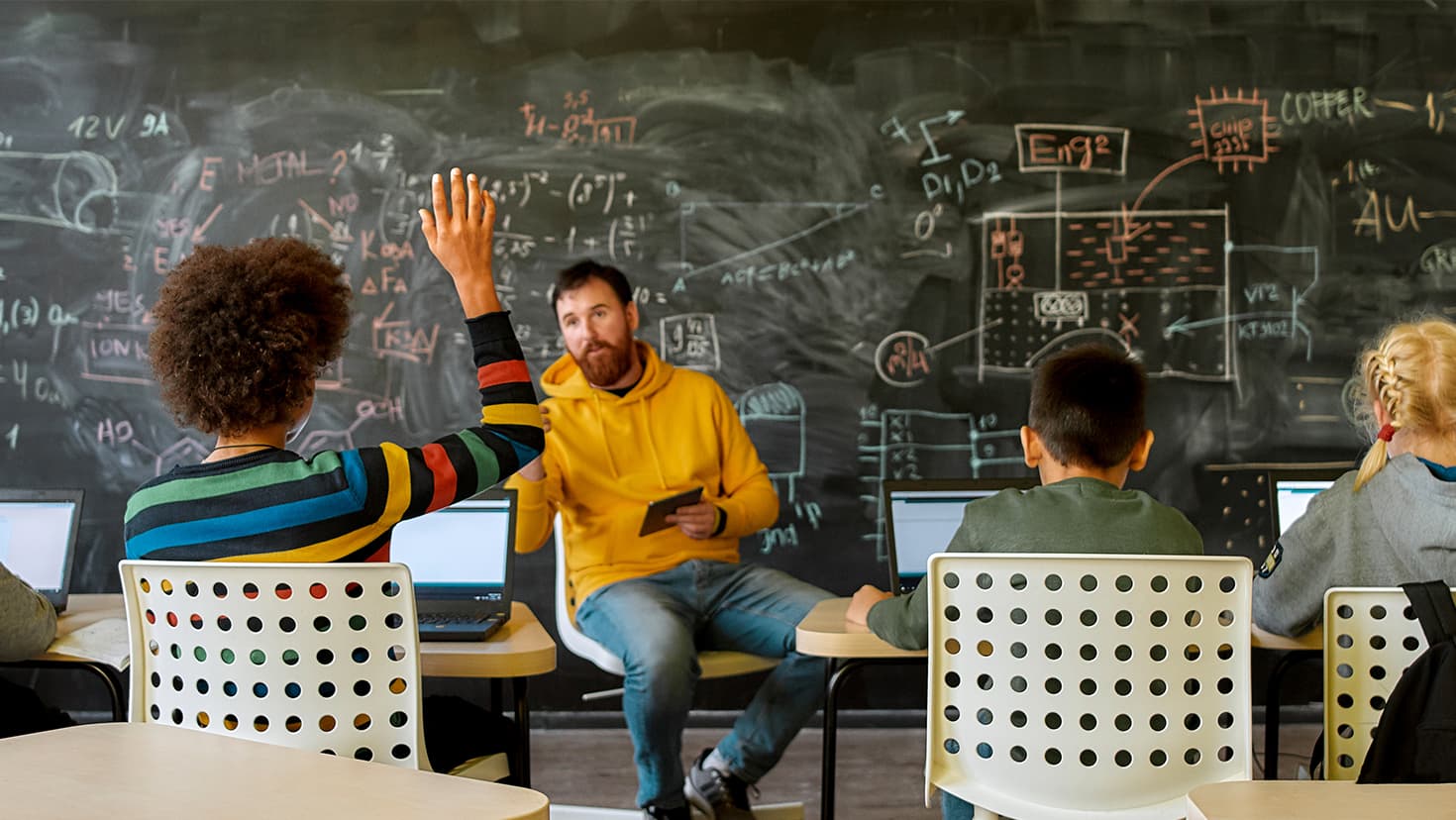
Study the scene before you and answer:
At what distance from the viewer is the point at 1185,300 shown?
4.21 meters

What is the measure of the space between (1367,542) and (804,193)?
242 centimetres

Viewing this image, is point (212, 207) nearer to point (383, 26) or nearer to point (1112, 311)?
point (383, 26)

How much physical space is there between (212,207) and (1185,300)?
3.30m

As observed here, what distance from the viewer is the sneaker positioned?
9.62 ft

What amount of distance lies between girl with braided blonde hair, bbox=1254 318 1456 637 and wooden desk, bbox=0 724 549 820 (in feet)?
5.53

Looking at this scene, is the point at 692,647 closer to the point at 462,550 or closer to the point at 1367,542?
the point at 462,550

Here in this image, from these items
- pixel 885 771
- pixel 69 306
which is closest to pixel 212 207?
pixel 69 306

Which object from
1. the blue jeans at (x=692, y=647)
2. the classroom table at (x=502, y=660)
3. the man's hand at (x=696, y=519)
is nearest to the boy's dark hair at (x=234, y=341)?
the classroom table at (x=502, y=660)

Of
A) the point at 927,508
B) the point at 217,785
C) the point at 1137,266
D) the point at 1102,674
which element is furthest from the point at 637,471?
the point at 217,785

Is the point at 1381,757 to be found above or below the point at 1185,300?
below

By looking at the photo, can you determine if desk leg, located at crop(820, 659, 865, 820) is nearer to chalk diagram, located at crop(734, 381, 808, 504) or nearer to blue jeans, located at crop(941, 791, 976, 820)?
blue jeans, located at crop(941, 791, 976, 820)

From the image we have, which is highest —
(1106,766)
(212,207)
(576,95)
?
(576,95)

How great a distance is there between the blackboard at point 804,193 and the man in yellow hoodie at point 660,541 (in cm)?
95

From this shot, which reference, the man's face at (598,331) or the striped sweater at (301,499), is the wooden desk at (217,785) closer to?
the striped sweater at (301,499)
